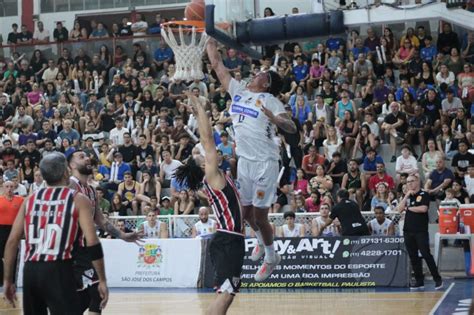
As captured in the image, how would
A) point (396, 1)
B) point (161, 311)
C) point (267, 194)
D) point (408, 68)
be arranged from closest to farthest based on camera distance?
point (267, 194) < point (161, 311) < point (396, 1) < point (408, 68)

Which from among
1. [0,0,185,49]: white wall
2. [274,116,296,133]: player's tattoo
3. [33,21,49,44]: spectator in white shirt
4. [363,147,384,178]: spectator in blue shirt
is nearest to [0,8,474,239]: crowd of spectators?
[363,147,384,178]: spectator in blue shirt

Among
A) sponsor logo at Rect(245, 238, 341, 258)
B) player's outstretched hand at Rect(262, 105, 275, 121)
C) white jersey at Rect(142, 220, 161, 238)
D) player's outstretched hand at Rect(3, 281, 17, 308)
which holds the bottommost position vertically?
sponsor logo at Rect(245, 238, 341, 258)

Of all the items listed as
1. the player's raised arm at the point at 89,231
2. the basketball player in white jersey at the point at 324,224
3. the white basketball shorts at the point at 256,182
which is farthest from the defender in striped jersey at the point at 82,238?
the basketball player in white jersey at the point at 324,224

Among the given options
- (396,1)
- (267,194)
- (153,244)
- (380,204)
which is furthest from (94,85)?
(267,194)

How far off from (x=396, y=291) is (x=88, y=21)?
22.4 m

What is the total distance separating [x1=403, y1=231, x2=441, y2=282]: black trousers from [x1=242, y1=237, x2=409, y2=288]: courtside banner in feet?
2.28

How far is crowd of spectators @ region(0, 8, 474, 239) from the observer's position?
22.2 m

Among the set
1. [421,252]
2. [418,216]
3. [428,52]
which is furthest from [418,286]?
[428,52]

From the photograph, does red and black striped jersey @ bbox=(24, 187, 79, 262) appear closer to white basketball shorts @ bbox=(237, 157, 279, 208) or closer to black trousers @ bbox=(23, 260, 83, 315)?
black trousers @ bbox=(23, 260, 83, 315)

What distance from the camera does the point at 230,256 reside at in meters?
10.7

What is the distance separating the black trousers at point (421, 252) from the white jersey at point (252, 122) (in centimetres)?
796

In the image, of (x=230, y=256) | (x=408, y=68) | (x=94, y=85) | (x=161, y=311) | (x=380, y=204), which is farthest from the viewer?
(x=94, y=85)

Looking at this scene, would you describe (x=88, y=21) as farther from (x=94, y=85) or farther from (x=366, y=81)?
(x=366, y=81)

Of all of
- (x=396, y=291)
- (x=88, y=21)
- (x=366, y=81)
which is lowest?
(x=396, y=291)
